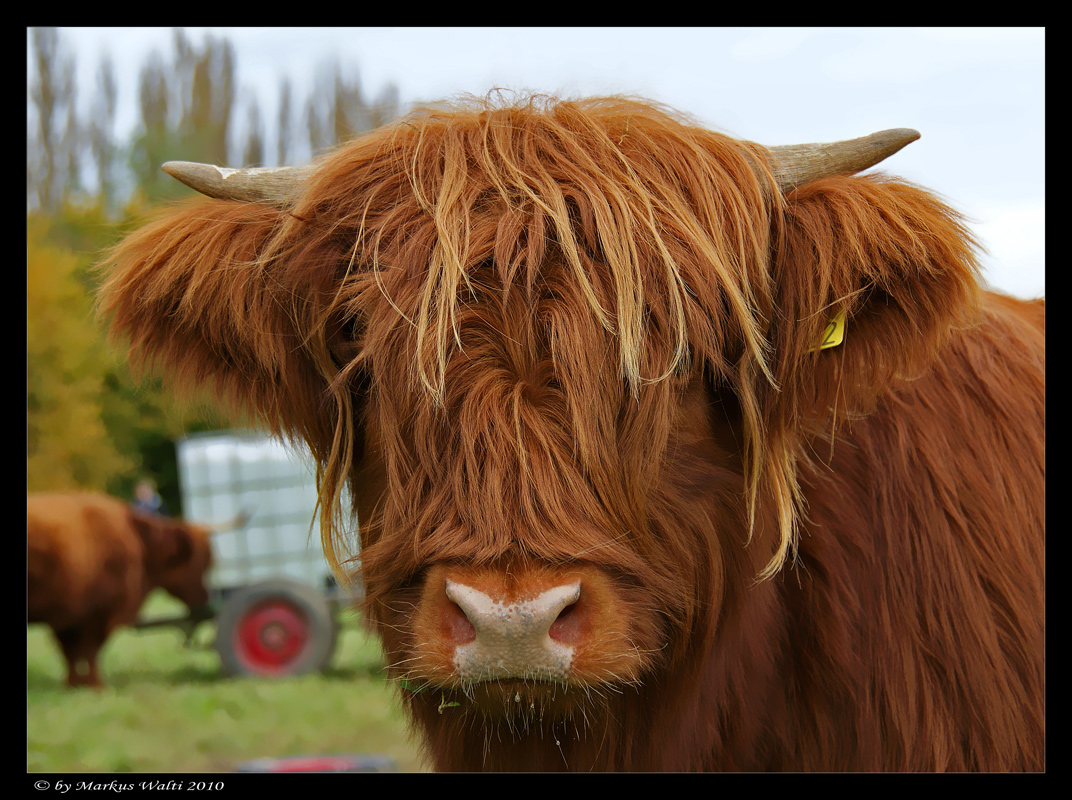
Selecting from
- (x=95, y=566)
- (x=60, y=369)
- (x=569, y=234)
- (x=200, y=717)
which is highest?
(x=569, y=234)

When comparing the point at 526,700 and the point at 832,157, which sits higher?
the point at 832,157

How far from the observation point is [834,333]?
1.66m

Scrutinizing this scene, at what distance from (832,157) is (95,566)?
7.83 meters

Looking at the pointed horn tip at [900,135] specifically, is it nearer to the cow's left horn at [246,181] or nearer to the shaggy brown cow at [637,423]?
the shaggy brown cow at [637,423]

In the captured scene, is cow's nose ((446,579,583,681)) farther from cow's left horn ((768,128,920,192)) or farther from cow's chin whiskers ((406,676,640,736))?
cow's left horn ((768,128,920,192))

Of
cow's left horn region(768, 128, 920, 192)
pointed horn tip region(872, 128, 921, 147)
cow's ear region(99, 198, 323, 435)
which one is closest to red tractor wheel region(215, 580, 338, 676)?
cow's ear region(99, 198, 323, 435)

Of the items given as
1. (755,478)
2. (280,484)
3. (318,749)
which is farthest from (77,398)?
(755,478)

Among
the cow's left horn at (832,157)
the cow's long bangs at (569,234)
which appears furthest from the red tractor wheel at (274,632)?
the cow's left horn at (832,157)

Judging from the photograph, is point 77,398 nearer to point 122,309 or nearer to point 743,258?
point 122,309

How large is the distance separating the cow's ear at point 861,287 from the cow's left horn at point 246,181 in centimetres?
105

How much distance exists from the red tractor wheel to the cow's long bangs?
619cm

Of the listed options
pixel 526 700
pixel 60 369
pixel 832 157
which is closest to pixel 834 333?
pixel 832 157

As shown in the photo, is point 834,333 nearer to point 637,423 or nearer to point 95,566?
point 637,423

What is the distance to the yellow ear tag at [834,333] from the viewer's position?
1635 mm
